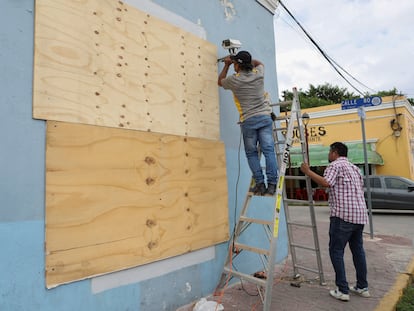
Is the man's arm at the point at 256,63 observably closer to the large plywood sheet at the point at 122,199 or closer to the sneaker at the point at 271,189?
the large plywood sheet at the point at 122,199

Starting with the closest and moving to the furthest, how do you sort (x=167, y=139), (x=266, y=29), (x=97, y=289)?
(x=97, y=289)
(x=167, y=139)
(x=266, y=29)

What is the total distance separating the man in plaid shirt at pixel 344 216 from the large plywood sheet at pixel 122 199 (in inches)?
59.1

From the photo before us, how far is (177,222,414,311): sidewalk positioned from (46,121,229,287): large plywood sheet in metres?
0.84

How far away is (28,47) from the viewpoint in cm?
266

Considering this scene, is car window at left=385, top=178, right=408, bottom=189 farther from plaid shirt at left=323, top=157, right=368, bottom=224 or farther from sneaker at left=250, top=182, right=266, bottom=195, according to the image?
sneaker at left=250, top=182, right=266, bottom=195

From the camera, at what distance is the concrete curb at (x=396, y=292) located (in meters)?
3.84

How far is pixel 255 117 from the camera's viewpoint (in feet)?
13.2

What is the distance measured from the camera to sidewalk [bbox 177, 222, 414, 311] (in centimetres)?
388

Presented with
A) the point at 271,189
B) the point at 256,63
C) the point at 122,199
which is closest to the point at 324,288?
the point at 271,189

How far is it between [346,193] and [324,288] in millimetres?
1475

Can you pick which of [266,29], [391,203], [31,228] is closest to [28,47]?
[31,228]

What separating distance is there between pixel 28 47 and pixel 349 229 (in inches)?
159

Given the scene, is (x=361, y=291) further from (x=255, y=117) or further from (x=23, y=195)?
(x=23, y=195)

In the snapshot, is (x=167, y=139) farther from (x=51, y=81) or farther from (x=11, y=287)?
(x=11, y=287)
